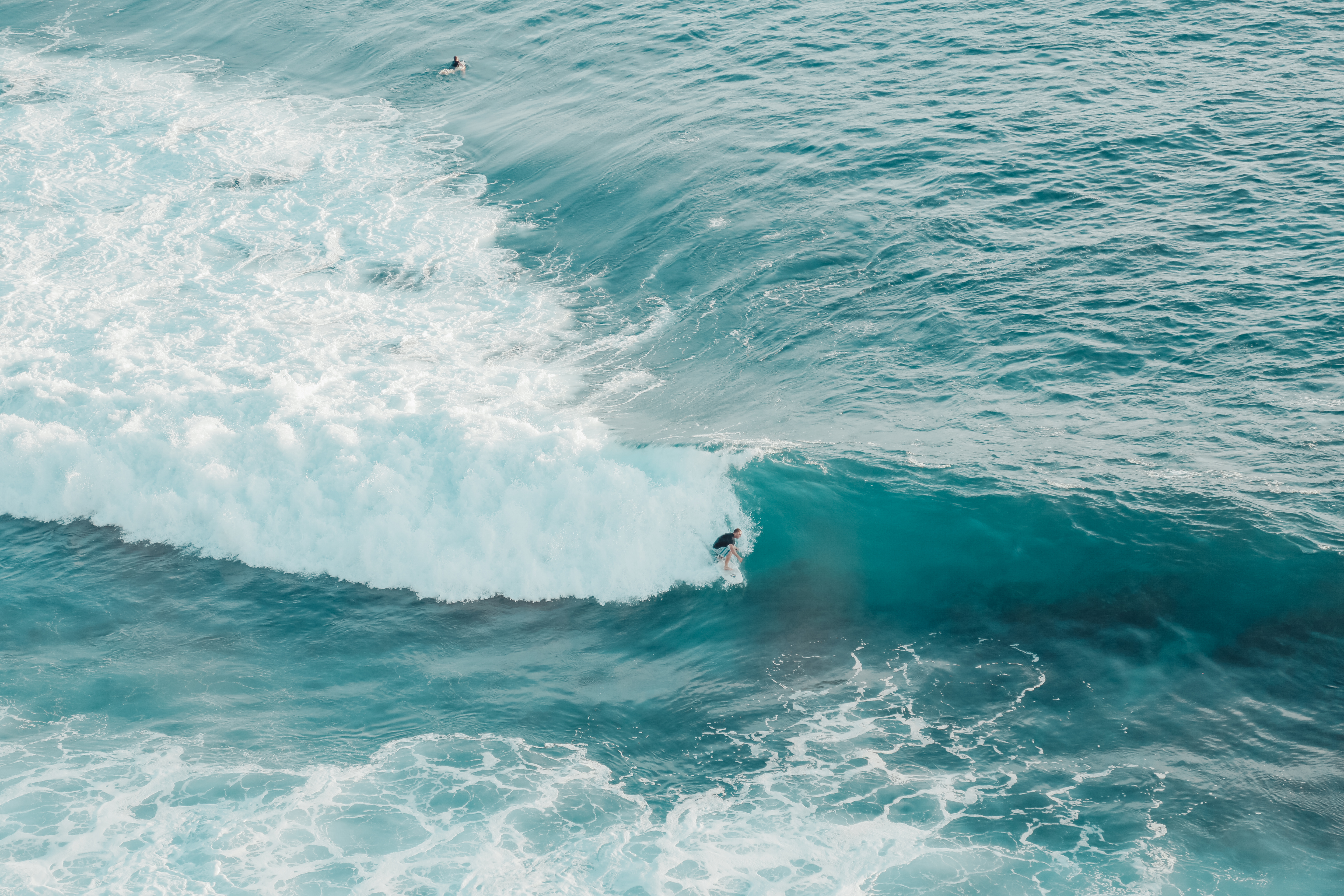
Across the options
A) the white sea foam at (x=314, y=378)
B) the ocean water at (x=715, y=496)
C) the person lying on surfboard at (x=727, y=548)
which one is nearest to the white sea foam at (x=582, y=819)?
the ocean water at (x=715, y=496)

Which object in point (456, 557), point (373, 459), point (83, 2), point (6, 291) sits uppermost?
point (83, 2)

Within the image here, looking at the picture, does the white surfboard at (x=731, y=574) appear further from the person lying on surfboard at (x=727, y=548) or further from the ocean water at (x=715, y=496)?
the ocean water at (x=715, y=496)

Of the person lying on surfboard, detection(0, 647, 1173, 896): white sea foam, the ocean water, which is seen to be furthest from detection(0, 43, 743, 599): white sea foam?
detection(0, 647, 1173, 896): white sea foam

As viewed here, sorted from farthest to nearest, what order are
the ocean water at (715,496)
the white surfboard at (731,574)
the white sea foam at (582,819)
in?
the white surfboard at (731,574) < the ocean water at (715,496) < the white sea foam at (582,819)

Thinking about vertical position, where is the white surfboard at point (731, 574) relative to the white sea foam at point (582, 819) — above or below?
above

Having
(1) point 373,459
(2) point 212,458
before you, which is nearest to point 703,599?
(1) point 373,459

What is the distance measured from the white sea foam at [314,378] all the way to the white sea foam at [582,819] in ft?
13.3

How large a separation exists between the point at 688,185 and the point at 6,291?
18.0 meters

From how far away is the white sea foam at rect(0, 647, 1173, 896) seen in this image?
12.5 meters

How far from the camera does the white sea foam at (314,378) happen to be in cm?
1802

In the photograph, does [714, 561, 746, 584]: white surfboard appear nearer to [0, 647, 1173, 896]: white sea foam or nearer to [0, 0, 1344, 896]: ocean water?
[0, 0, 1344, 896]: ocean water

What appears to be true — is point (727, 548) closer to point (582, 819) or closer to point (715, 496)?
point (715, 496)

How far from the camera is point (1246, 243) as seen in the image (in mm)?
22328

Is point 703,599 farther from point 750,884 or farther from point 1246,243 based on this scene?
point 1246,243
